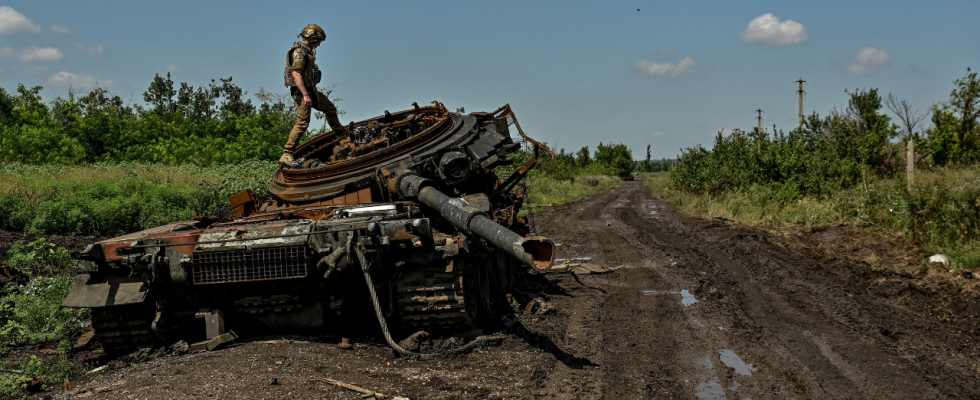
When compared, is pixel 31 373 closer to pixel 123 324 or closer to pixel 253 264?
pixel 123 324

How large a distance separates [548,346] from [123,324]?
12.3 ft

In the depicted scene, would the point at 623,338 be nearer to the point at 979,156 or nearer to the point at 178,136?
the point at 979,156

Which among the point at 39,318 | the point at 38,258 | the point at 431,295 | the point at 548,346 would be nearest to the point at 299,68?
the point at 431,295

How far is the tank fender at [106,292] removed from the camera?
5600 mm

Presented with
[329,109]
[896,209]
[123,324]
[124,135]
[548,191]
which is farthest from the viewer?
[548,191]

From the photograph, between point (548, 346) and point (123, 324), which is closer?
point (123, 324)

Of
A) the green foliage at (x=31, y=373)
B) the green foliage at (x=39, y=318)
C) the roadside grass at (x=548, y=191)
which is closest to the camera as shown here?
the green foliage at (x=31, y=373)

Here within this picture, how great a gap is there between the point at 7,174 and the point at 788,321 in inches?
673

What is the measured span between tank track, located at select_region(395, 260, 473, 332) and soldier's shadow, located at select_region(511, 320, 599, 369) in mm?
835

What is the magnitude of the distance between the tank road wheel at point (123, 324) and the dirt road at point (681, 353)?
0.25 m

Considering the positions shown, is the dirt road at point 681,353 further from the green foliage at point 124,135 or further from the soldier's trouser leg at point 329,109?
the green foliage at point 124,135

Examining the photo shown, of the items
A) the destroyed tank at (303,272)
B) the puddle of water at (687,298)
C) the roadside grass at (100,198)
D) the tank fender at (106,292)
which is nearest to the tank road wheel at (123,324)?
the destroyed tank at (303,272)

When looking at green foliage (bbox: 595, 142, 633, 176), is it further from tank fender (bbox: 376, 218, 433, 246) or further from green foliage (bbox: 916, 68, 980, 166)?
tank fender (bbox: 376, 218, 433, 246)

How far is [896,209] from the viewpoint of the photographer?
12539mm
